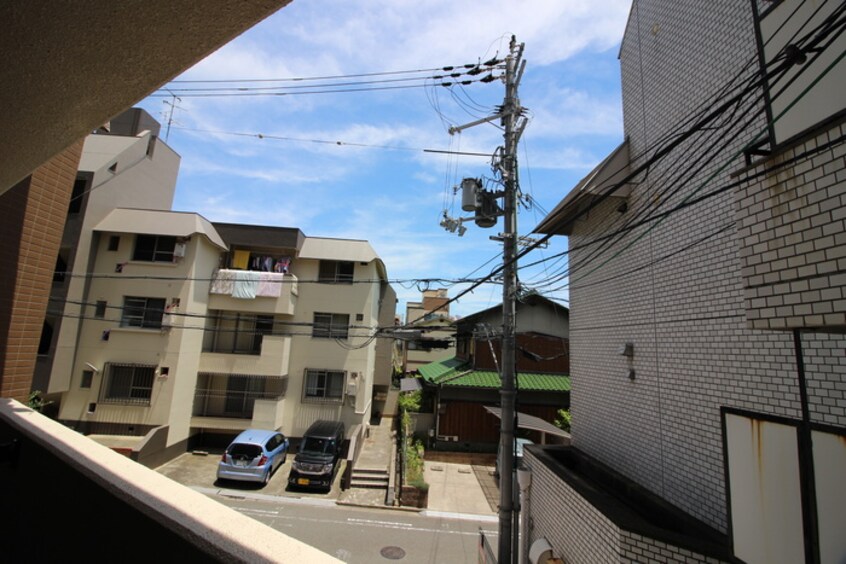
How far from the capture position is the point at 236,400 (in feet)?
61.9

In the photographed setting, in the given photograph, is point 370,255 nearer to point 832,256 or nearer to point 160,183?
point 160,183

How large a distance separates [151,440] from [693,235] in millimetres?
17940

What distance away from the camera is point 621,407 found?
7.02 m

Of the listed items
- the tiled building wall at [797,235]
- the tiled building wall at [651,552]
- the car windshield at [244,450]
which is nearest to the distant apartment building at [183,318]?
the car windshield at [244,450]

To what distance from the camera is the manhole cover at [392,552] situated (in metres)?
10.1

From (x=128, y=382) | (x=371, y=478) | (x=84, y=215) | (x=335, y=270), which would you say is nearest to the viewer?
(x=371, y=478)

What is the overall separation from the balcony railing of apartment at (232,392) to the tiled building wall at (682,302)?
1479cm

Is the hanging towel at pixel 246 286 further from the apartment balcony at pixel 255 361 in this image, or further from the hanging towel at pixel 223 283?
the apartment balcony at pixel 255 361

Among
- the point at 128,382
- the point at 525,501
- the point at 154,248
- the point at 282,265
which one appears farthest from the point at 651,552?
the point at 154,248

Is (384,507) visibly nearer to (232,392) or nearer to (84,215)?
(232,392)

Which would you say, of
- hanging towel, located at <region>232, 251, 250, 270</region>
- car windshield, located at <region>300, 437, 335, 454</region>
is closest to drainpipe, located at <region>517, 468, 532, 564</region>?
car windshield, located at <region>300, 437, 335, 454</region>

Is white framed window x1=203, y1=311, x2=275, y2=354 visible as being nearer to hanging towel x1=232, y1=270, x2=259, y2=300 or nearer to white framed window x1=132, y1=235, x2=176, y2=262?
hanging towel x1=232, y1=270, x2=259, y2=300

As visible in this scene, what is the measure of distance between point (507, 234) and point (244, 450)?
39.7ft

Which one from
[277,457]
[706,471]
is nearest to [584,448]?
[706,471]
